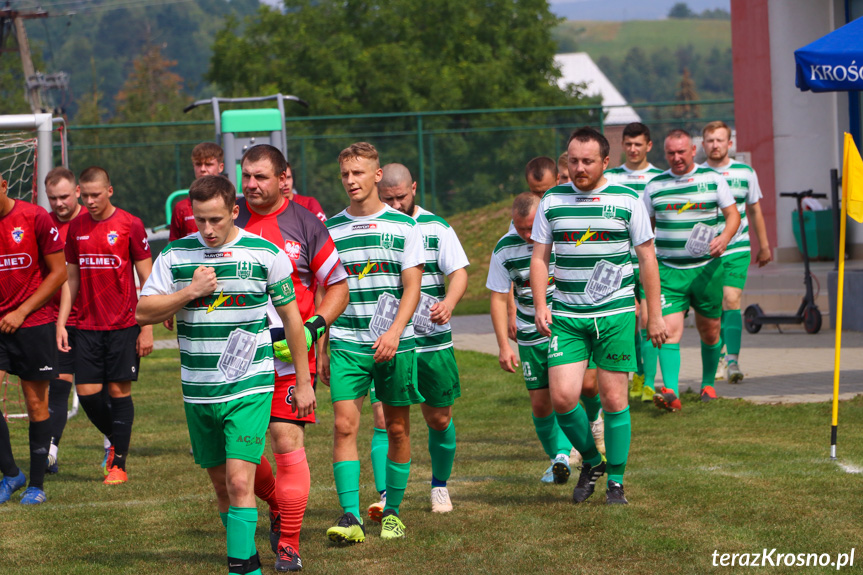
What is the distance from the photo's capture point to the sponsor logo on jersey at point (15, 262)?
7165 mm

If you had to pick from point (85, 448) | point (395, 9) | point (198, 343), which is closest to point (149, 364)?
point (85, 448)

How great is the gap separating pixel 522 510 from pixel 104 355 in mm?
3290

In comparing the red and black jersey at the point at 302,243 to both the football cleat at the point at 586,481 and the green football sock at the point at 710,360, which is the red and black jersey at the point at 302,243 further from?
the green football sock at the point at 710,360

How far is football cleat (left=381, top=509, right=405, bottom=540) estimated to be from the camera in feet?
19.1

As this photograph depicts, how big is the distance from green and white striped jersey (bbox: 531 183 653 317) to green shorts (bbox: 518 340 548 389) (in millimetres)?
670

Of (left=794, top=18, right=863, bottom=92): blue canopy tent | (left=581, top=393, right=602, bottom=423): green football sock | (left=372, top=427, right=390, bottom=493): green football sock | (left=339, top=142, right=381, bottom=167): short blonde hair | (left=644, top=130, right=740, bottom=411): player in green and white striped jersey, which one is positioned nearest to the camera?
(left=339, top=142, right=381, bottom=167): short blonde hair

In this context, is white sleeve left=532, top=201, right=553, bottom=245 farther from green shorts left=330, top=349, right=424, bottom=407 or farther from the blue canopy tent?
the blue canopy tent

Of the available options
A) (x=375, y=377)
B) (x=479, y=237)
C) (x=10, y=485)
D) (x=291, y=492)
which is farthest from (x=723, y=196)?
(x=479, y=237)

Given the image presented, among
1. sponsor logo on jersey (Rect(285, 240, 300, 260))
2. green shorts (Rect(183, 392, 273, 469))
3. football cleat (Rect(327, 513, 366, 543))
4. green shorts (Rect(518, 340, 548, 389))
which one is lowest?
football cleat (Rect(327, 513, 366, 543))

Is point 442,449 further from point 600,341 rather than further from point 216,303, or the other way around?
point 216,303

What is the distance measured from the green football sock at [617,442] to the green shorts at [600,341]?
0.28 m

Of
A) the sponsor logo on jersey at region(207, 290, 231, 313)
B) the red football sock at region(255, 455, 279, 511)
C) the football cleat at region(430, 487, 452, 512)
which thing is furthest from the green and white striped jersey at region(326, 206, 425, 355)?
the sponsor logo on jersey at region(207, 290, 231, 313)

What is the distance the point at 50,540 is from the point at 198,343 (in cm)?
191

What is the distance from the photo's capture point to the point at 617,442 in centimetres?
637
